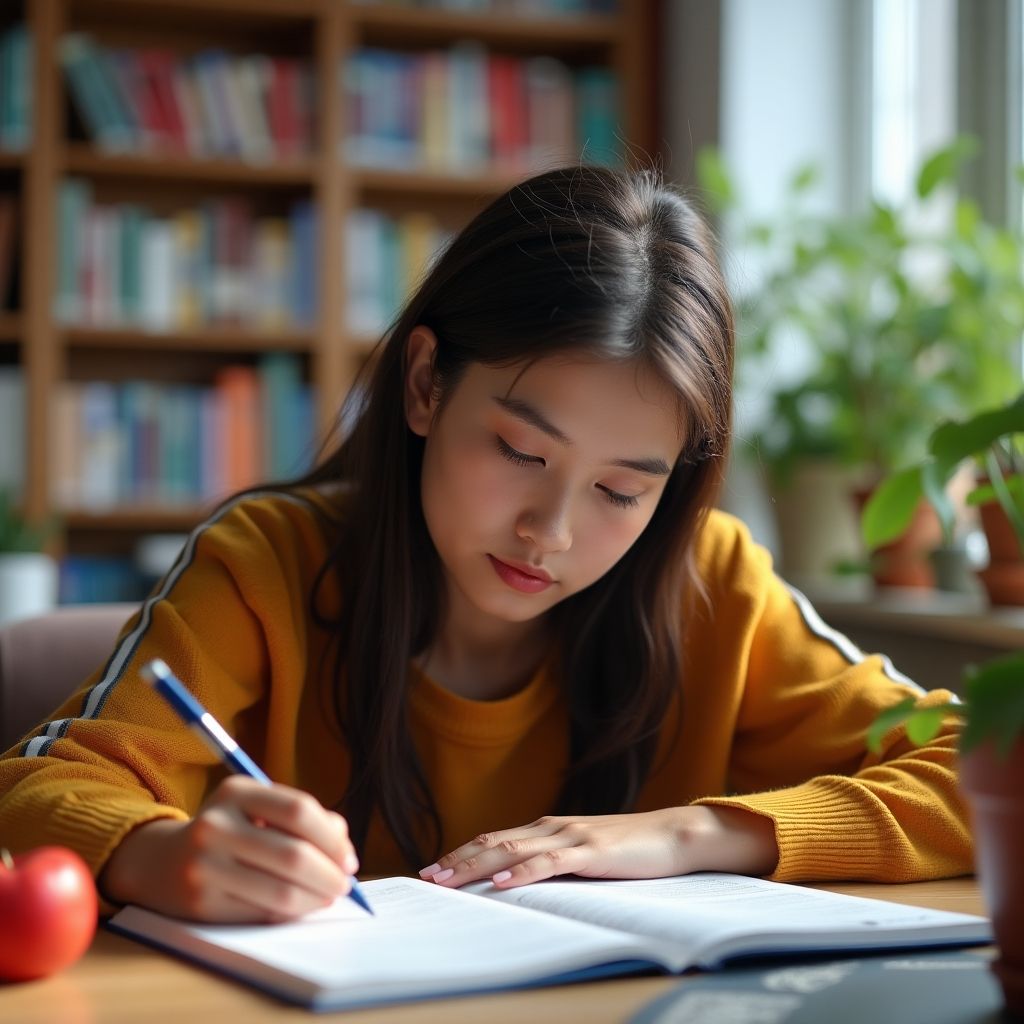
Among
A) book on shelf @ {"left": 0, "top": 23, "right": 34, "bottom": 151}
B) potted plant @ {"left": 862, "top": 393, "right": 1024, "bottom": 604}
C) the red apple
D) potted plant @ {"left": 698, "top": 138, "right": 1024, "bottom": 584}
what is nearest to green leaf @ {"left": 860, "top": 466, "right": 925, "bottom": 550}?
potted plant @ {"left": 862, "top": 393, "right": 1024, "bottom": 604}

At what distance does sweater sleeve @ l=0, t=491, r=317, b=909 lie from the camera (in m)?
0.93

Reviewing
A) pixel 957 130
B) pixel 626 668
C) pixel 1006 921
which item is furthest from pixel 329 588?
pixel 957 130

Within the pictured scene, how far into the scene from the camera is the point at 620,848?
0.99 meters

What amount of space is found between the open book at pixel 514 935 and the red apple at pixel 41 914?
0.07 metres

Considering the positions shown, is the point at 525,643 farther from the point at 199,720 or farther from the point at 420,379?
the point at 199,720

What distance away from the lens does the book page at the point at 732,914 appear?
775 millimetres

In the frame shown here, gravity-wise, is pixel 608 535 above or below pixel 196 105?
below

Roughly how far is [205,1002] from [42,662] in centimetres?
81

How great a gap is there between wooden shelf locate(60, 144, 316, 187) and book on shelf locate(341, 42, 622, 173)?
5.1 inches

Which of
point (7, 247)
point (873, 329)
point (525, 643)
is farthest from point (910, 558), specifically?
point (7, 247)

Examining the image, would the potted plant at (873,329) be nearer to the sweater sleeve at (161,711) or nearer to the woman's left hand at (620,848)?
the sweater sleeve at (161,711)

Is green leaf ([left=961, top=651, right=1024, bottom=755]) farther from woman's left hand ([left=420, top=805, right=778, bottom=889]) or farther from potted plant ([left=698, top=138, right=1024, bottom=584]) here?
potted plant ([left=698, top=138, right=1024, bottom=584])

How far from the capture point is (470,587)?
1.20 meters

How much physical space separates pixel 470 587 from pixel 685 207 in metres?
0.40
